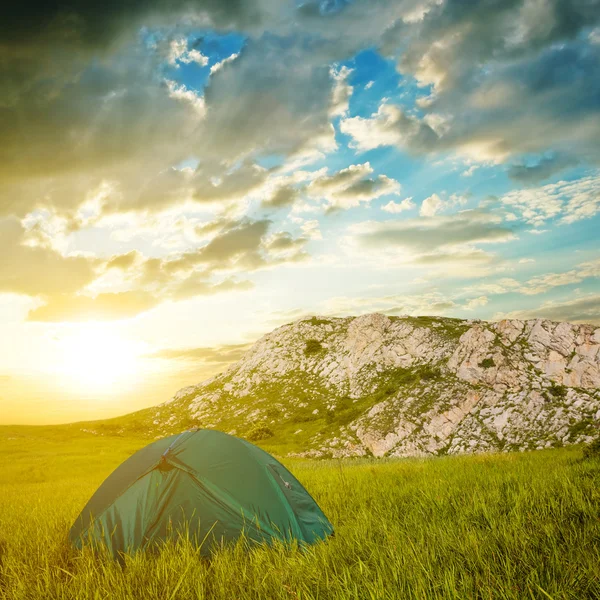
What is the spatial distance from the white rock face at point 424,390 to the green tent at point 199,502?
2489 inches

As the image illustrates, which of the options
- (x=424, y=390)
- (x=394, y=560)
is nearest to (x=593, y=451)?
(x=394, y=560)

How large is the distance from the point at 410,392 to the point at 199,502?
9041 cm

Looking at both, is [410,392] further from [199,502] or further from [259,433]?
[199,502]

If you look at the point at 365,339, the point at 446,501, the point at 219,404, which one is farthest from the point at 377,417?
the point at 446,501

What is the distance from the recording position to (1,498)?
18.3 metres

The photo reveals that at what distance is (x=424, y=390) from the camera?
8900 cm

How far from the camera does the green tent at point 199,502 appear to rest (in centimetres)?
702

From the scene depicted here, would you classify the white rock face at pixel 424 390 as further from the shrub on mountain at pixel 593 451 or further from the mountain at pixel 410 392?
the shrub on mountain at pixel 593 451

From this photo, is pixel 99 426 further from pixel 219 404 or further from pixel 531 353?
pixel 531 353

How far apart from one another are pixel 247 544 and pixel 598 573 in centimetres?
506

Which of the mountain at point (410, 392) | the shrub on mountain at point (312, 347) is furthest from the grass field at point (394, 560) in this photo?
the shrub on mountain at point (312, 347)

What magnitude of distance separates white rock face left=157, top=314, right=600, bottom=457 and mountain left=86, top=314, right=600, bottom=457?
257mm

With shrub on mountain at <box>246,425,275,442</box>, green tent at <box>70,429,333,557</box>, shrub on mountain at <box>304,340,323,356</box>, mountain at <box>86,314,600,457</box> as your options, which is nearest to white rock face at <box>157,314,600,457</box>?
mountain at <box>86,314,600,457</box>

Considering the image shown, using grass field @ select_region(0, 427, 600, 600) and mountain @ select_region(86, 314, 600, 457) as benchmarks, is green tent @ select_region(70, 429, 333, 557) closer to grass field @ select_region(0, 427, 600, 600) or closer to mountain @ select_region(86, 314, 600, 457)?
grass field @ select_region(0, 427, 600, 600)
